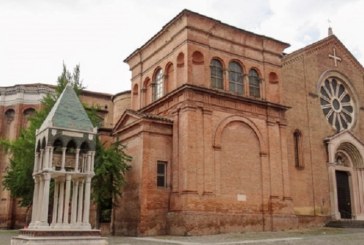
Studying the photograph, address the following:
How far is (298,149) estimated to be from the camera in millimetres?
27203

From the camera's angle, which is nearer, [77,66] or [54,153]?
[54,153]

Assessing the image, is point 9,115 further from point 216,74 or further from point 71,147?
A: point 71,147

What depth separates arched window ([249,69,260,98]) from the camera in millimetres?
25867

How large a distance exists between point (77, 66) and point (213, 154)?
10654mm

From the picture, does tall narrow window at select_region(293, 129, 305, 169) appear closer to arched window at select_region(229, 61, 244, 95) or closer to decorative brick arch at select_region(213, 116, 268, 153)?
decorative brick arch at select_region(213, 116, 268, 153)

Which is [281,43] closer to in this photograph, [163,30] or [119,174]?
[163,30]

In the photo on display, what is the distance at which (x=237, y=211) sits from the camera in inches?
896

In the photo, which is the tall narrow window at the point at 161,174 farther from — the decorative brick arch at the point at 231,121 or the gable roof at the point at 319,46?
the gable roof at the point at 319,46

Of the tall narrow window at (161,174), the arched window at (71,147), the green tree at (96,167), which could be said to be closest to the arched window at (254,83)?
the tall narrow window at (161,174)

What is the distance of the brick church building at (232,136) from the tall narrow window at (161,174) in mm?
58

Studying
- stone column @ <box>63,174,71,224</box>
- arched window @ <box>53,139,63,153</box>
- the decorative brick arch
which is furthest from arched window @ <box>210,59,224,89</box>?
stone column @ <box>63,174,71,224</box>

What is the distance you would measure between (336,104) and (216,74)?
10877 millimetres

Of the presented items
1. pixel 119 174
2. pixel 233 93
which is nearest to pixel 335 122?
pixel 233 93

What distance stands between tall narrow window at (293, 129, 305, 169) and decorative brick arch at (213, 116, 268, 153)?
3329 millimetres
